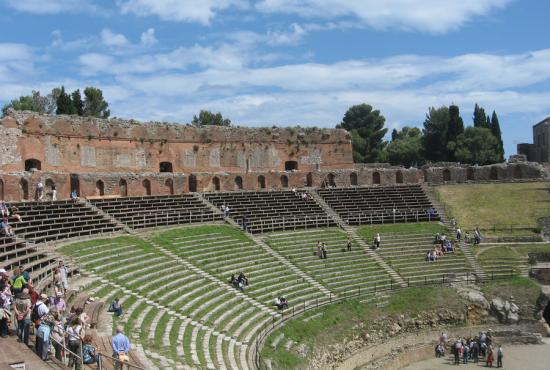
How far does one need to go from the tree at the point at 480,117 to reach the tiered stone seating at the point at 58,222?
5496 cm

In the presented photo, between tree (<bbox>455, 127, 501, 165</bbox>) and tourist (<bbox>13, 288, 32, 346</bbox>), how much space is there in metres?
58.8

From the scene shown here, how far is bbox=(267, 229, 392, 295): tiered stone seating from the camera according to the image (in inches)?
1215

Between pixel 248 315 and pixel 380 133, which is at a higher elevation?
pixel 380 133

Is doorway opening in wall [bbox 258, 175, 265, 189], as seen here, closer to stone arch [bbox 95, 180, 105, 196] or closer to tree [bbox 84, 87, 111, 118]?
stone arch [bbox 95, 180, 105, 196]

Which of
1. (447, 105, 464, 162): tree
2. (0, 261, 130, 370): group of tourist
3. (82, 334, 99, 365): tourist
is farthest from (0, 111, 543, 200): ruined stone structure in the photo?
(82, 334, 99, 365): tourist

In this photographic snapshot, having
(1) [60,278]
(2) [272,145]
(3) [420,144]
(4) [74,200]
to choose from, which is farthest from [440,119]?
(1) [60,278]

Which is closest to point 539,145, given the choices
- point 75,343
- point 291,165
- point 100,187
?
point 291,165

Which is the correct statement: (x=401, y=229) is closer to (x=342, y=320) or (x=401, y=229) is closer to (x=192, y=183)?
(x=342, y=320)

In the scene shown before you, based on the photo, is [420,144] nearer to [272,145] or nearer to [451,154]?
[451,154]

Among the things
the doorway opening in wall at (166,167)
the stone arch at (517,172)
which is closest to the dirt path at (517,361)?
the stone arch at (517,172)

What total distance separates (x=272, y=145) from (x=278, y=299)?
26.6 m

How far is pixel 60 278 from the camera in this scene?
1891 centimetres

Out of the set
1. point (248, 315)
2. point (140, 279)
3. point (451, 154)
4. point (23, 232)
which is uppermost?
point (451, 154)

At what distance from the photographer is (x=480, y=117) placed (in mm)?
75000
